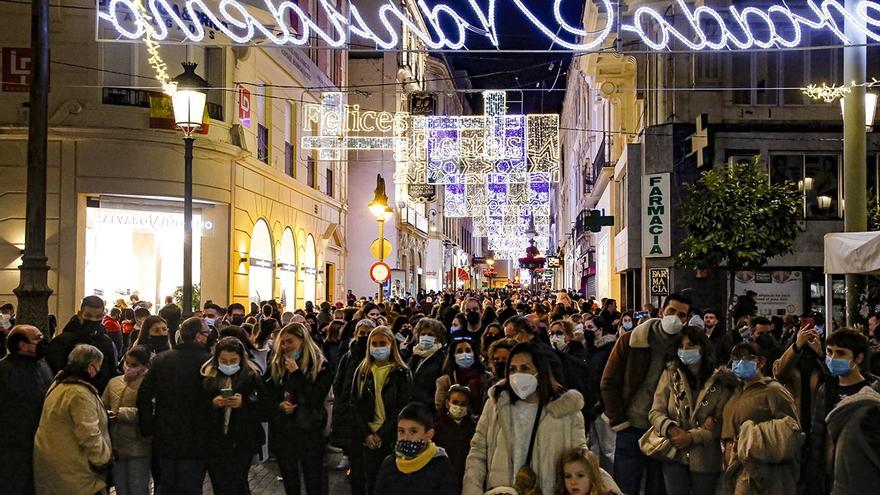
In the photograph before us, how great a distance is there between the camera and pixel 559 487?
554 centimetres

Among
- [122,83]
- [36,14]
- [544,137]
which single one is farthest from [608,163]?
[36,14]

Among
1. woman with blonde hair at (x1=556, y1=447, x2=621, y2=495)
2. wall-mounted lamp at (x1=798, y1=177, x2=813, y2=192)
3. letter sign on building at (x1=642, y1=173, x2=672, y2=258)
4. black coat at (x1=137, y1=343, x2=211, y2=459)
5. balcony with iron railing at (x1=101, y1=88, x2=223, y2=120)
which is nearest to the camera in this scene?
A: woman with blonde hair at (x1=556, y1=447, x2=621, y2=495)

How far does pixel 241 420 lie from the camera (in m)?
7.82

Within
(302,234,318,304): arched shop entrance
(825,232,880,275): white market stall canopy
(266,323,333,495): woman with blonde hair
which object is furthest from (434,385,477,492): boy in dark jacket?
(302,234,318,304): arched shop entrance

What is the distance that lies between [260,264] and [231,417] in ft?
58.1

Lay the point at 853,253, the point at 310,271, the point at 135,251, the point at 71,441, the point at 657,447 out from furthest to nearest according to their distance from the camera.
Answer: the point at 310,271
the point at 135,251
the point at 853,253
the point at 657,447
the point at 71,441

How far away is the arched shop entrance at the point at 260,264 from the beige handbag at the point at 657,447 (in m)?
18.0

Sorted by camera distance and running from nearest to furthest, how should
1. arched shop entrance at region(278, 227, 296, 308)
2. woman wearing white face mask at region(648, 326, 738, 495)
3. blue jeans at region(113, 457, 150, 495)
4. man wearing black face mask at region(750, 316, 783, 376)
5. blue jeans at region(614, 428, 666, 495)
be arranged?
woman wearing white face mask at region(648, 326, 738, 495), blue jeans at region(614, 428, 666, 495), blue jeans at region(113, 457, 150, 495), man wearing black face mask at region(750, 316, 783, 376), arched shop entrance at region(278, 227, 296, 308)

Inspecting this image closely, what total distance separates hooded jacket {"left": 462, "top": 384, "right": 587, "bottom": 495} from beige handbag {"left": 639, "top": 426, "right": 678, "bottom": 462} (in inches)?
65.2

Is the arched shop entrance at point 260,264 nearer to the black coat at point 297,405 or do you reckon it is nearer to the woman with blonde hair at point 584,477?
the black coat at point 297,405

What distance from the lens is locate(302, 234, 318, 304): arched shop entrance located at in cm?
3080

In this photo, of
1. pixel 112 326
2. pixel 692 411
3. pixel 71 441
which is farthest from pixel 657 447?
pixel 112 326

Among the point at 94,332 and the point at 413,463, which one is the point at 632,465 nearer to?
the point at 413,463

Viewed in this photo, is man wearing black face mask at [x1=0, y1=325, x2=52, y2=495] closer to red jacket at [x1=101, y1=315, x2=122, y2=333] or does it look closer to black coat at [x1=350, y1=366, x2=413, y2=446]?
black coat at [x1=350, y1=366, x2=413, y2=446]
